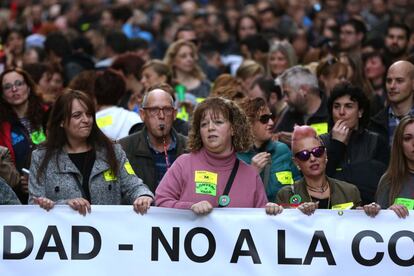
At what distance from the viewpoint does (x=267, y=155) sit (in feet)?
29.7

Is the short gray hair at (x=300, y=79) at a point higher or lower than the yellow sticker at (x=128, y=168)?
higher

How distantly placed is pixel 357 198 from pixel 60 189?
6.95ft

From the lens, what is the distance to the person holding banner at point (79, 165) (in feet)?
27.7

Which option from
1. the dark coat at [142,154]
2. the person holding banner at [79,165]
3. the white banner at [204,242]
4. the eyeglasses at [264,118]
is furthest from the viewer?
the eyeglasses at [264,118]

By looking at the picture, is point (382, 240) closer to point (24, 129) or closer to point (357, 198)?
point (357, 198)

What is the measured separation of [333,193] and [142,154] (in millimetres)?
1690

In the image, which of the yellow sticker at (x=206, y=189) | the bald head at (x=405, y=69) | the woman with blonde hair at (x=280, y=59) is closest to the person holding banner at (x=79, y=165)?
the yellow sticker at (x=206, y=189)

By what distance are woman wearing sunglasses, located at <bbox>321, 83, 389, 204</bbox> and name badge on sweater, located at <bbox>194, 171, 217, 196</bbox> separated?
1.54m

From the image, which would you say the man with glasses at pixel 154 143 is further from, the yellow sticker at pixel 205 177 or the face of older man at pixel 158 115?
the yellow sticker at pixel 205 177

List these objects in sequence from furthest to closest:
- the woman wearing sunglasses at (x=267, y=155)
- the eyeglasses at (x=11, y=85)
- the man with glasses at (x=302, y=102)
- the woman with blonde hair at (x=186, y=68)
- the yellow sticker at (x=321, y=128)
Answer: the woman with blonde hair at (x=186, y=68) → the man with glasses at (x=302, y=102) → the yellow sticker at (x=321, y=128) → the eyeglasses at (x=11, y=85) → the woman wearing sunglasses at (x=267, y=155)

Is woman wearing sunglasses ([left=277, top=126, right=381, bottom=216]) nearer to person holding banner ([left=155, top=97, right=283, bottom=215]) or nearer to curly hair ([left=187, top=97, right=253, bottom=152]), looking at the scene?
person holding banner ([left=155, top=97, right=283, bottom=215])

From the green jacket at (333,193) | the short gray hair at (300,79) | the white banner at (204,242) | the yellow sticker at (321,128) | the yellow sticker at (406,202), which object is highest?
the short gray hair at (300,79)

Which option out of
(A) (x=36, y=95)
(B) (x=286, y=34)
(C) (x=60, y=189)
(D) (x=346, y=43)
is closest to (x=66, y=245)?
(C) (x=60, y=189)

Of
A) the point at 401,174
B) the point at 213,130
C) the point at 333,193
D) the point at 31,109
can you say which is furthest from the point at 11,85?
the point at 401,174
